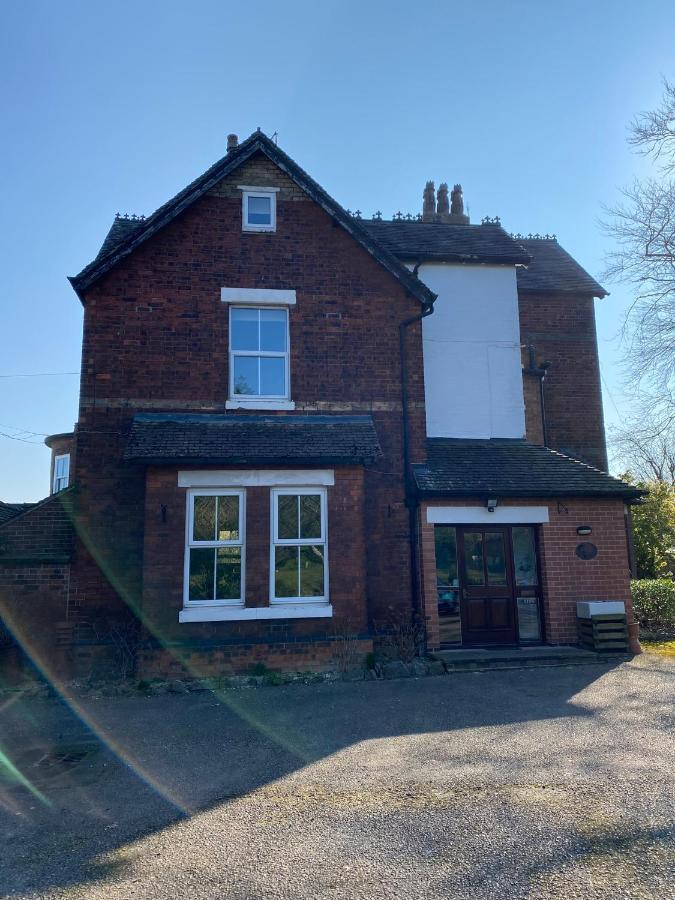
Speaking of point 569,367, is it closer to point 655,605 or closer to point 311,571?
point 655,605

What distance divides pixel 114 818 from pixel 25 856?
2.35 ft

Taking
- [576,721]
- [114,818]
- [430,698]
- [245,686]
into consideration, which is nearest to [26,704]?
[245,686]

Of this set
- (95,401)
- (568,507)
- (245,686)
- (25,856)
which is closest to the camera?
(25,856)

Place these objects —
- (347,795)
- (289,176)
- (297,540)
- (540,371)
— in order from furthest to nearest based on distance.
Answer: (540,371)
(289,176)
(297,540)
(347,795)

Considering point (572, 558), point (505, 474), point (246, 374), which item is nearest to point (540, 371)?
point (505, 474)

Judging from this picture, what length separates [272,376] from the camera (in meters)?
10.9

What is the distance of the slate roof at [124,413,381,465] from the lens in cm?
948

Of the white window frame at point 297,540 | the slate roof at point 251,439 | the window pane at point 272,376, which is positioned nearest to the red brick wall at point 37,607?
the slate roof at point 251,439

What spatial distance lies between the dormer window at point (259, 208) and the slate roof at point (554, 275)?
27.5 ft

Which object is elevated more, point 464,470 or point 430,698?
point 464,470

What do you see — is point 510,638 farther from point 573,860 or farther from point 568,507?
point 573,860

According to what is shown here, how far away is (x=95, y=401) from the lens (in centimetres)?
1023

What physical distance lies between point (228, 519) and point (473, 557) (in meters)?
4.39

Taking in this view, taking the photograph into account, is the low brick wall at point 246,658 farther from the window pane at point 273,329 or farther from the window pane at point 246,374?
the window pane at point 273,329
